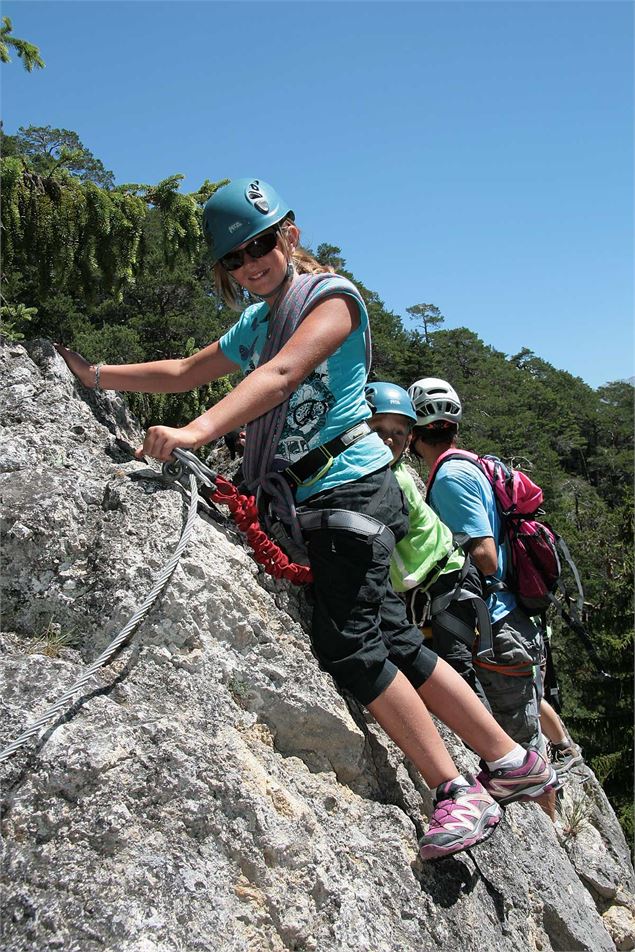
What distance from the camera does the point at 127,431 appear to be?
3789 millimetres

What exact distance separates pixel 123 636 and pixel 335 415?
121 cm

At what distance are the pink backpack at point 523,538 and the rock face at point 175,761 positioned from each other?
4.89 feet

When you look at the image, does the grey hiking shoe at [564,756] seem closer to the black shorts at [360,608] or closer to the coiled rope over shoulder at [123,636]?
the black shorts at [360,608]

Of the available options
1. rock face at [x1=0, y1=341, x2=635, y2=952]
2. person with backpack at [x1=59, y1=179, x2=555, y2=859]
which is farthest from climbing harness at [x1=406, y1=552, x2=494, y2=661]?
rock face at [x1=0, y1=341, x2=635, y2=952]

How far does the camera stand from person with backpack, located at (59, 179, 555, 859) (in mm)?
2846

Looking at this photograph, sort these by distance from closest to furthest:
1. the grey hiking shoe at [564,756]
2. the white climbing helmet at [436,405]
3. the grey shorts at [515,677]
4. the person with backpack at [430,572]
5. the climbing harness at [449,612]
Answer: the person with backpack at [430,572] < the climbing harness at [449,612] < the grey shorts at [515,677] < the white climbing helmet at [436,405] < the grey hiking shoe at [564,756]

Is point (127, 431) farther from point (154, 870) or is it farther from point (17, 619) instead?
point (154, 870)

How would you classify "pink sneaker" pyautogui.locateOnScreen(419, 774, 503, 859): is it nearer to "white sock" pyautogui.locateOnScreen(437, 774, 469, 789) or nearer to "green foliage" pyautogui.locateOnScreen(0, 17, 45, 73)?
"white sock" pyautogui.locateOnScreen(437, 774, 469, 789)

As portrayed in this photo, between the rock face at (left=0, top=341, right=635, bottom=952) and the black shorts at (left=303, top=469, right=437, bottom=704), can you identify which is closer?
the rock face at (left=0, top=341, right=635, bottom=952)

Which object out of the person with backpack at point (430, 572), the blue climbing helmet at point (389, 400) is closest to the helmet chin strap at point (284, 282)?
the person with backpack at point (430, 572)

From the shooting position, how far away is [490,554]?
4145mm

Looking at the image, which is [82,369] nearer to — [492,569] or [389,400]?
[389,400]

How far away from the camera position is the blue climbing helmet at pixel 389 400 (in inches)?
167

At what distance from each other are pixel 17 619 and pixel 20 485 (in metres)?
0.49
